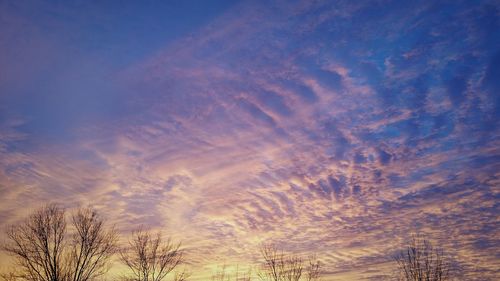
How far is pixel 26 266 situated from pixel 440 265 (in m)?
25.7

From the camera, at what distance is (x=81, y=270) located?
27.2 m

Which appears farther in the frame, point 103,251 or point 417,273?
point 103,251

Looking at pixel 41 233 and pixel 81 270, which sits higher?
pixel 41 233

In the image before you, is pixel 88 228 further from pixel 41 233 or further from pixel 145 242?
pixel 145 242

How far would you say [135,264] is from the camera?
31906 millimetres

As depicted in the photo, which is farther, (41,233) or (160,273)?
(160,273)

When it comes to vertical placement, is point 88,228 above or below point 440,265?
above

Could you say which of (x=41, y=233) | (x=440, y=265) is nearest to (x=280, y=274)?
(x=440, y=265)

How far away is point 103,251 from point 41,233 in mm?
4154

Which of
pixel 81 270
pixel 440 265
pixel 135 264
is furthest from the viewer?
pixel 135 264

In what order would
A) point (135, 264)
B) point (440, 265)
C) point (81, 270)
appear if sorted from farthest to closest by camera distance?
1. point (135, 264)
2. point (81, 270)
3. point (440, 265)

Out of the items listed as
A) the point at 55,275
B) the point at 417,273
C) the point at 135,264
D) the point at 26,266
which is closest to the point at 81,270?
the point at 55,275

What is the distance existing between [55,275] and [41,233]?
2.90 metres

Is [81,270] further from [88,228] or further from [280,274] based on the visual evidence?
[280,274]
